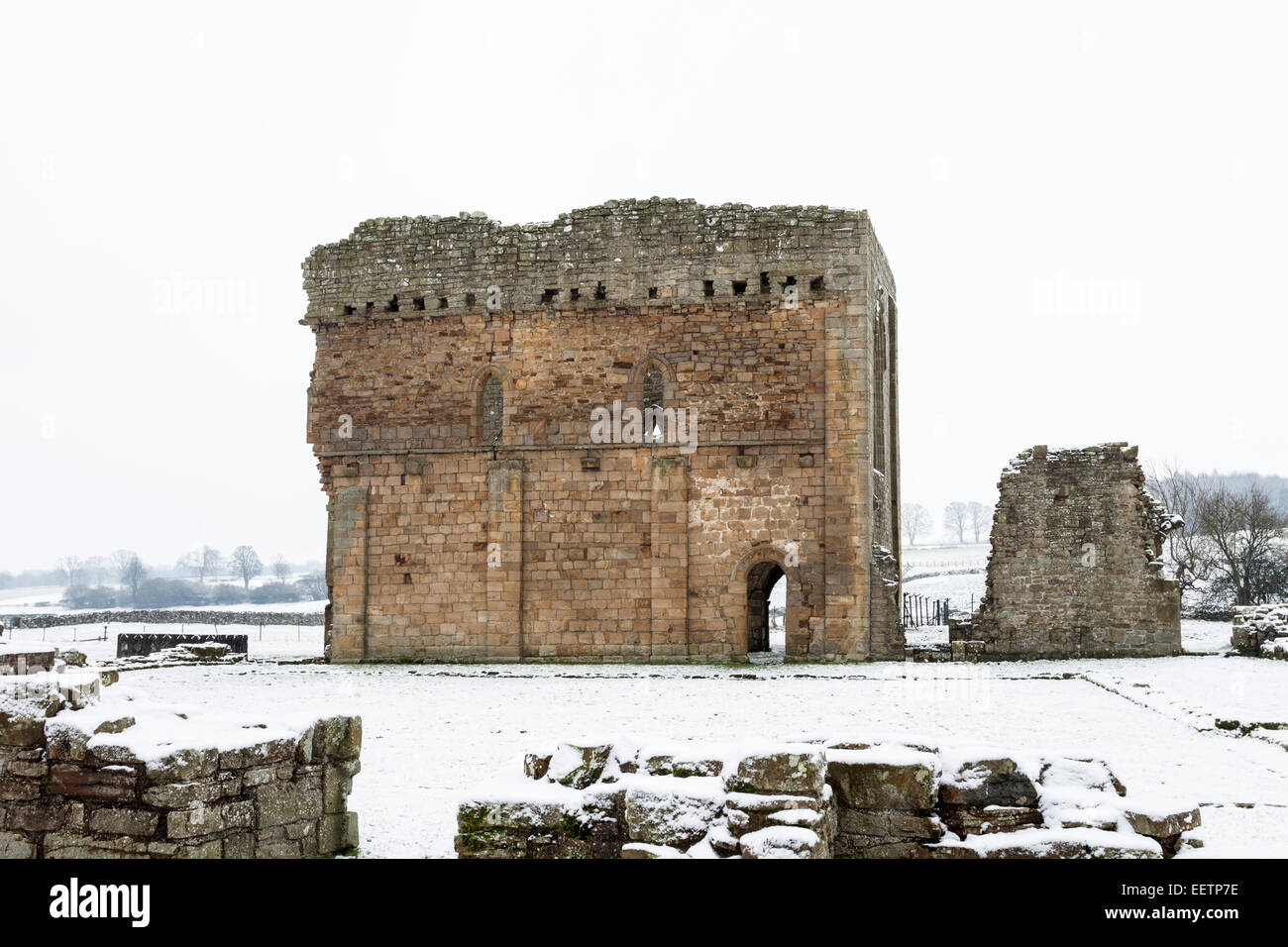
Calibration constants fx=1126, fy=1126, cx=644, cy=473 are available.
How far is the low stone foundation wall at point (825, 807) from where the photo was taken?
5.38 metres

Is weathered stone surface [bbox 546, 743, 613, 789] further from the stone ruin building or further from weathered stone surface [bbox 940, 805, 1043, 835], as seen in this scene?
the stone ruin building

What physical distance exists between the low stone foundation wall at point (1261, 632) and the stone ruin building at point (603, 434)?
727cm

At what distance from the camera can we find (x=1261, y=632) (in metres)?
22.6

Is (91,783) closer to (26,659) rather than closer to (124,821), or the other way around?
(124,821)

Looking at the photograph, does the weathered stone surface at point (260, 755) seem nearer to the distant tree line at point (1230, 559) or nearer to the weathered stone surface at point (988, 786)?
the weathered stone surface at point (988, 786)

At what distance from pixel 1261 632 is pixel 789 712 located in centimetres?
1412

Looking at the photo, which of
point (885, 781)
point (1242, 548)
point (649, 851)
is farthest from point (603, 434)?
point (1242, 548)

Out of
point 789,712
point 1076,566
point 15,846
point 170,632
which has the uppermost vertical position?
point 1076,566

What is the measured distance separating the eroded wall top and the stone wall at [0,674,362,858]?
16.9 meters

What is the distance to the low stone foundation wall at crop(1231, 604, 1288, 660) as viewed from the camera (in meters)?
21.9

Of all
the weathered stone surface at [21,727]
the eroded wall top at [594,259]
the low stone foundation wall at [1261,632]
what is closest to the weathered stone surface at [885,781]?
the weathered stone surface at [21,727]

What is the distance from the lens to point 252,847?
6.49m

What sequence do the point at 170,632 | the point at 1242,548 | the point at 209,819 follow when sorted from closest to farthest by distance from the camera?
1. the point at 209,819
2. the point at 1242,548
3. the point at 170,632

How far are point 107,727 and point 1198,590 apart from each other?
1778 inches
